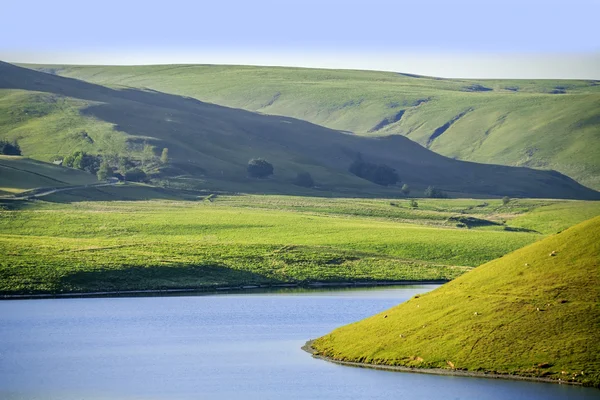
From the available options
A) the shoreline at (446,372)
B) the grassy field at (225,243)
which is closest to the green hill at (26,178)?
the grassy field at (225,243)

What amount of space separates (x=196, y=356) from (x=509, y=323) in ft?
58.6

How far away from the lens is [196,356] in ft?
185

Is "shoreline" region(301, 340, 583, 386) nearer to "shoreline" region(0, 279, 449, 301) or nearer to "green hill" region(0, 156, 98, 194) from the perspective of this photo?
"shoreline" region(0, 279, 449, 301)

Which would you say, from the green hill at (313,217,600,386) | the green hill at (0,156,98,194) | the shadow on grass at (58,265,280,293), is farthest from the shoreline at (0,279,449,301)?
the green hill at (0,156,98,194)

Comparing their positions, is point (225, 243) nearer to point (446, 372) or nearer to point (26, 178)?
point (26, 178)

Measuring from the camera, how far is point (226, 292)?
307ft

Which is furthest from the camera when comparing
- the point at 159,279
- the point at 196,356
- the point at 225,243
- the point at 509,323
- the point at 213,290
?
the point at 225,243

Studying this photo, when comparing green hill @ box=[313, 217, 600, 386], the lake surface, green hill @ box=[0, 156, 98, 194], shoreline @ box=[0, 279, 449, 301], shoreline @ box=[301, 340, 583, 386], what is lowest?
green hill @ box=[0, 156, 98, 194]

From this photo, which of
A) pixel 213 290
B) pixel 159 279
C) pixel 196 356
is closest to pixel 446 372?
pixel 196 356

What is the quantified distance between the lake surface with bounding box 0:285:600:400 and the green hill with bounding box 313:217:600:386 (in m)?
1.16

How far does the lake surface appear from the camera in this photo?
4609cm

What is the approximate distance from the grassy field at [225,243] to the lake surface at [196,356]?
43.8ft

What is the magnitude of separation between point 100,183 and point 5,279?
110 meters

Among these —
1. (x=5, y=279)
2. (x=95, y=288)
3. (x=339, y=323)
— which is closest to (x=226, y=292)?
(x=95, y=288)
